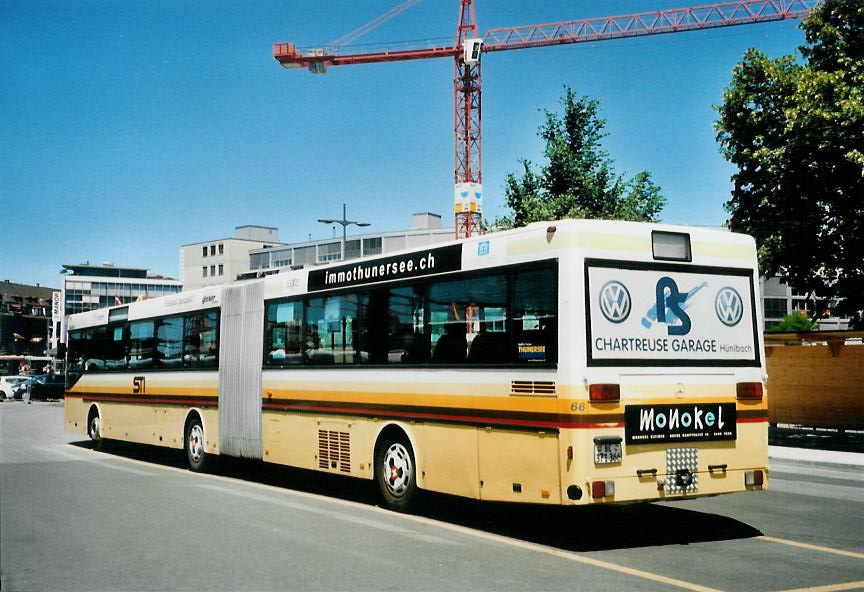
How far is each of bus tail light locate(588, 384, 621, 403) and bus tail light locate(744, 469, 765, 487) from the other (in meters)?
1.88

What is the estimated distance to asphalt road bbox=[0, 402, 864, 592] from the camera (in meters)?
7.16

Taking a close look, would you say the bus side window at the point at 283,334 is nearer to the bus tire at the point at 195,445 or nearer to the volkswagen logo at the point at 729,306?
the bus tire at the point at 195,445

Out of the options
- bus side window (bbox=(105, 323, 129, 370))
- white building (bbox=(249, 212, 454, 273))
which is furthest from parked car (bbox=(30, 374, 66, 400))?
white building (bbox=(249, 212, 454, 273))

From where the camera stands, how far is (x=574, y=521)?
33.8 ft

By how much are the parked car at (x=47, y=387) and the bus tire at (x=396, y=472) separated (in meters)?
44.5

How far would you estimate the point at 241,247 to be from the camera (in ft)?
457

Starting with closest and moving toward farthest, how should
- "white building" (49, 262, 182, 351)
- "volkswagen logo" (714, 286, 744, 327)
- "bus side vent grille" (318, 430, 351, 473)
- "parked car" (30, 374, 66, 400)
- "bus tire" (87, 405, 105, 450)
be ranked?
"volkswagen logo" (714, 286, 744, 327)
"bus side vent grille" (318, 430, 351, 473)
"bus tire" (87, 405, 105, 450)
"parked car" (30, 374, 66, 400)
"white building" (49, 262, 182, 351)

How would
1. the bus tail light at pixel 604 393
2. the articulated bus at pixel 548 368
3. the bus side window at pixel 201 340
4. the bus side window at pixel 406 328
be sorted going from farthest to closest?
the bus side window at pixel 201 340, the bus side window at pixel 406 328, the articulated bus at pixel 548 368, the bus tail light at pixel 604 393

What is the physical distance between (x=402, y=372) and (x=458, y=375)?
1.18 metres

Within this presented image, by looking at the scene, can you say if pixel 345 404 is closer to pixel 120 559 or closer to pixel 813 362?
pixel 120 559

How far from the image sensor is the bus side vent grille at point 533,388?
8627mm

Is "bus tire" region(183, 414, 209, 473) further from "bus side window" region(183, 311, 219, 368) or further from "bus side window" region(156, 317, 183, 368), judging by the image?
"bus side window" region(156, 317, 183, 368)

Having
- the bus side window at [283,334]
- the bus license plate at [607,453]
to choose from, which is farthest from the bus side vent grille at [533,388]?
the bus side window at [283,334]

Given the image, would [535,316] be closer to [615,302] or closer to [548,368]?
[548,368]
